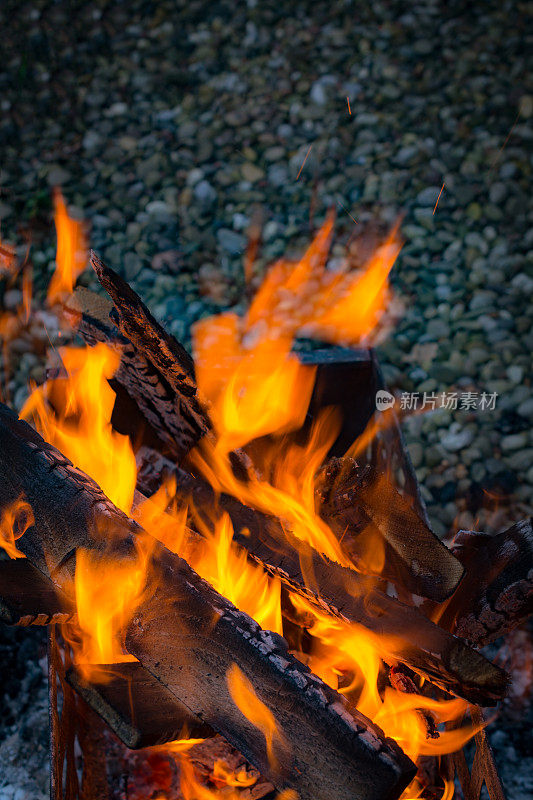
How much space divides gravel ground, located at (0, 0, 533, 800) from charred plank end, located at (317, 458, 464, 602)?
3.75 ft

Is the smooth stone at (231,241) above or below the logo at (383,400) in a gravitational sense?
below

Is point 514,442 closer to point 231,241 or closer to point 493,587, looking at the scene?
point 493,587

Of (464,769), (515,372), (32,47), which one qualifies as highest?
(32,47)

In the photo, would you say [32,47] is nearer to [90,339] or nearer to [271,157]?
[271,157]

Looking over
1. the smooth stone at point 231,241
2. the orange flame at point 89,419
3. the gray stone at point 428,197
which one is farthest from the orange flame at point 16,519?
the gray stone at point 428,197

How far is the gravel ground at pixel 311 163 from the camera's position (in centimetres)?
317

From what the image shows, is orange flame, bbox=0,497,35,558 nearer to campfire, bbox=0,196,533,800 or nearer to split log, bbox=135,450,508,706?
campfire, bbox=0,196,533,800

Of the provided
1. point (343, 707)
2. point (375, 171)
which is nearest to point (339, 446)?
point (343, 707)

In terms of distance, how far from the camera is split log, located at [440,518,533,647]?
59.7 inches

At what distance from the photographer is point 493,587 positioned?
1.56 m

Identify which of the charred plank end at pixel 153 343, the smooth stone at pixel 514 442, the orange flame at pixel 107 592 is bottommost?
the smooth stone at pixel 514 442

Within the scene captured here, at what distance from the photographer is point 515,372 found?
311 cm

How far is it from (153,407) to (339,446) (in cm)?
63

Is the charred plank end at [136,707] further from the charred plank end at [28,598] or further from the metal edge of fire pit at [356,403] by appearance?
the metal edge of fire pit at [356,403]
